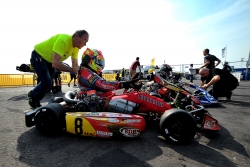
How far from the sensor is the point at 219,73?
5883 millimetres

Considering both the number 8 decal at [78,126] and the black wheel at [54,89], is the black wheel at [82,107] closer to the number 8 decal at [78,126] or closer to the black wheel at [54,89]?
the number 8 decal at [78,126]

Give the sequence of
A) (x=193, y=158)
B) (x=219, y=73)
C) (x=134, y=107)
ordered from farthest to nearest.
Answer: (x=219, y=73) → (x=134, y=107) → (x=193, y=158)

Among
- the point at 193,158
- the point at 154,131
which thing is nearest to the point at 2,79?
the point at 154,131

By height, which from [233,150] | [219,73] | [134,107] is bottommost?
[233,150]

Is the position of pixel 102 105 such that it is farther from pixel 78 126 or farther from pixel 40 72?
pixel 40 72

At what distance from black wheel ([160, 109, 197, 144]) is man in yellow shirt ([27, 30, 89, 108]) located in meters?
1.78

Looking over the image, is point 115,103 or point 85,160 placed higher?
point 115,103

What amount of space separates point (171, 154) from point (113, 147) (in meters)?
0.70

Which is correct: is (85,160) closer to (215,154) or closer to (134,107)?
(134,107)

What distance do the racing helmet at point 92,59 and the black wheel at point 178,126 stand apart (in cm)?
152

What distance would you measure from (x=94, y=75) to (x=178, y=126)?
60.9 inches

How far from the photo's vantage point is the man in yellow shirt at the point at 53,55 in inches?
117

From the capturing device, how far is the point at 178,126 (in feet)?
7.45

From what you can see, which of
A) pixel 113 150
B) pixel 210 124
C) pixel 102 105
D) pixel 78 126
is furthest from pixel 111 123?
pixel 210 124
